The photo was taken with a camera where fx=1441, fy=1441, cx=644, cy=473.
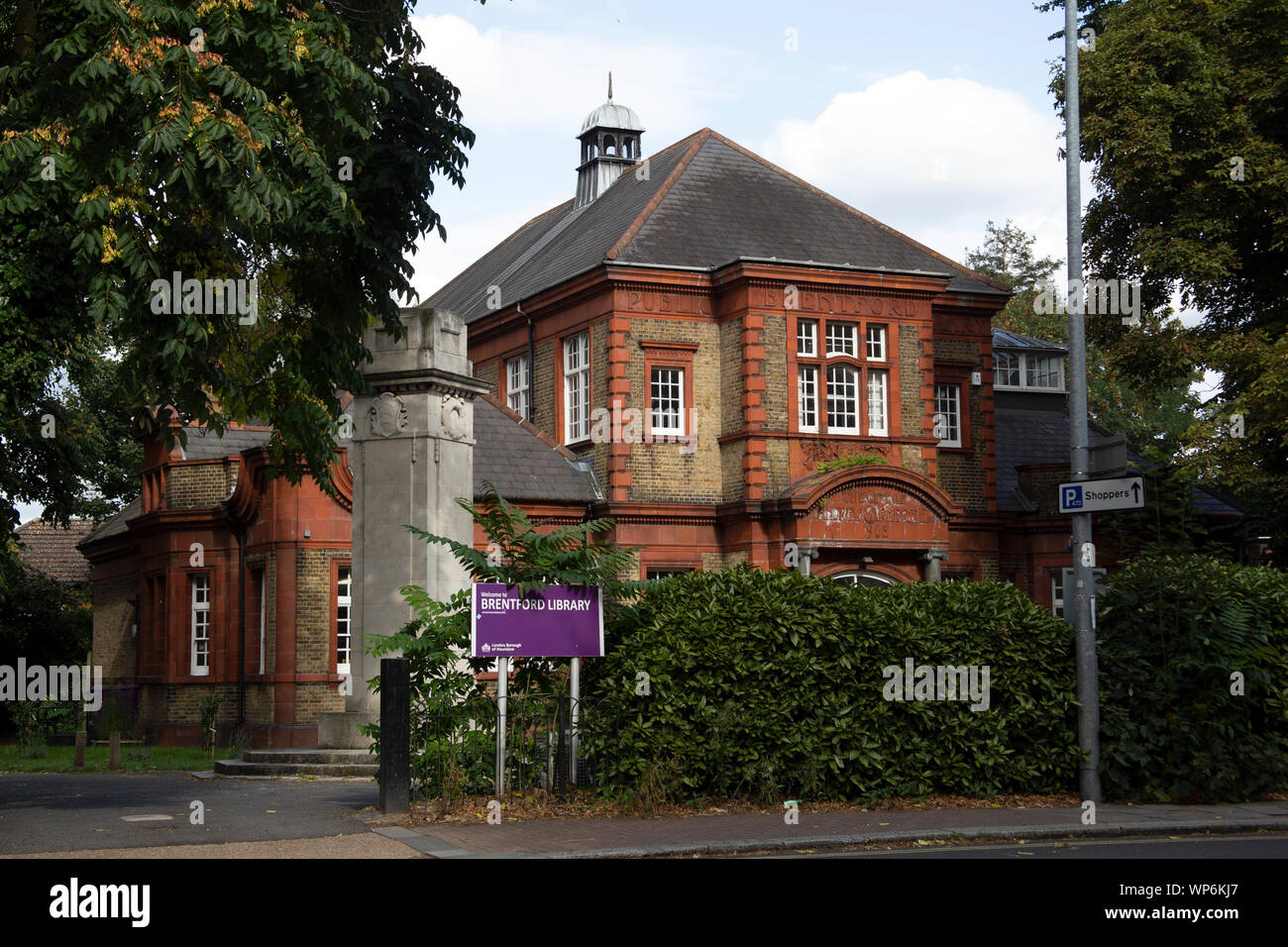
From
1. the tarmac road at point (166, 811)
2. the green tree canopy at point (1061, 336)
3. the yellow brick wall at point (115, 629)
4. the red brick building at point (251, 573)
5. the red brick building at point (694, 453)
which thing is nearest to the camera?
the tarmac road at point (166, 811)

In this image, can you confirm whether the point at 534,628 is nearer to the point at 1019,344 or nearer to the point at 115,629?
the point at 115,629

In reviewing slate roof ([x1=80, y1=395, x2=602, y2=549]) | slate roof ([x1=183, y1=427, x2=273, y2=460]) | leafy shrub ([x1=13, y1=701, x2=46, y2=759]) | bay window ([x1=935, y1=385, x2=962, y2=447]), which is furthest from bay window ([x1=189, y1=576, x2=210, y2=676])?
bay window ([x1=935, y1=385, x2=962, y2=447])

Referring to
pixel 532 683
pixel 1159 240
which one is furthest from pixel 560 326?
pixel 532 683

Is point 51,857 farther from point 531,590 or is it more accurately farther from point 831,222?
point 831,222

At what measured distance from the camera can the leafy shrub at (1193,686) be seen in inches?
647

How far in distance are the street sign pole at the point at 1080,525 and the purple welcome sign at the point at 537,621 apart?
547 centimetres

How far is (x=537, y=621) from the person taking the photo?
592 inches

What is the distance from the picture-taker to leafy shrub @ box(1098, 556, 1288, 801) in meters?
16.4

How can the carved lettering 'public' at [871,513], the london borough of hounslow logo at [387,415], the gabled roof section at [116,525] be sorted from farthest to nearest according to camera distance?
the gabled roof section at [116,525], the carved lettering 'public' at [871,513], the london borough of hounslow logo at [387,415]

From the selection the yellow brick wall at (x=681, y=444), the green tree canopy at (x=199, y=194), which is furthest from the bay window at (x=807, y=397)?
the green tree canopy at (x=199, y=194)

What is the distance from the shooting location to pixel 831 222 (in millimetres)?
33875

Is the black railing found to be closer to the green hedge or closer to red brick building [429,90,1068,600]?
the green hedge

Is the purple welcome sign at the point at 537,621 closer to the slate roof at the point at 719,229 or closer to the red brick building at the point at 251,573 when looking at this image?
the red brick building at the point at 251,573

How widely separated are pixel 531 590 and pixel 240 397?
4983 millimetres
